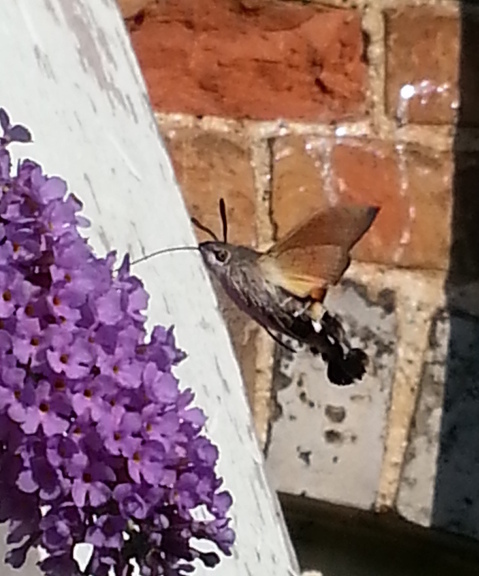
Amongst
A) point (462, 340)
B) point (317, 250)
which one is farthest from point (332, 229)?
point (462, 340)

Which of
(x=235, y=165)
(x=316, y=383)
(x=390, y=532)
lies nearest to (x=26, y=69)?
(x=235, y=165)

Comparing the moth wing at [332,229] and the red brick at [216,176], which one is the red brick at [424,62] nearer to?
the red brick at [216,176]

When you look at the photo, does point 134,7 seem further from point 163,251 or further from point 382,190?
point 163,251

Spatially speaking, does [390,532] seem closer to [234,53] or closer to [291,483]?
[291,483]

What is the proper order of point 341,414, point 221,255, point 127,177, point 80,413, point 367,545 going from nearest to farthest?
1. point 80,413
2. point 127,177
3. point 221,255
4. point 341,414
5. point 367,545

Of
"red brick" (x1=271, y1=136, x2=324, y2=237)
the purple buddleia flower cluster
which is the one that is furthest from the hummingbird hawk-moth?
the purple buddleia flower cluster

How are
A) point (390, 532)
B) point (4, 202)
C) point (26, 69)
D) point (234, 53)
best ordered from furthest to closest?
point (390, 532)
point (234, 53)
point (26, 69)
point (4, 202)

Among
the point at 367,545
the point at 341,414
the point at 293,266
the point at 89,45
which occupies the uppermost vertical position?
the point at 89,45

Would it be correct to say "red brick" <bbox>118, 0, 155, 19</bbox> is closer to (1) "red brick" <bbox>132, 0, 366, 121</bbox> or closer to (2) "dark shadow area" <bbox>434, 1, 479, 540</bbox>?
(1) "red brick" <bbox>132, 0, 366, 121</bbox>
